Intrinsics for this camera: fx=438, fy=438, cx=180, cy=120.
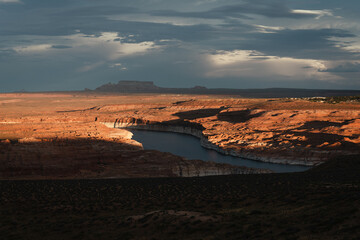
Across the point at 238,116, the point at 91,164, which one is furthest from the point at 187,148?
the point at 91,164

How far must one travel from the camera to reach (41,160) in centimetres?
4872

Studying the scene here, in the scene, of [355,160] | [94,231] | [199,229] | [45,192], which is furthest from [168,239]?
[355,160]

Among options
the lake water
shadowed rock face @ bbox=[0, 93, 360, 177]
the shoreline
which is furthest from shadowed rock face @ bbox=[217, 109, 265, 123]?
the lake water

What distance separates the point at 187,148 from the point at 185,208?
56651 mm

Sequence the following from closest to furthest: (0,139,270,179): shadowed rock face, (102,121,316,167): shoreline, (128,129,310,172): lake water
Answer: (0,139,270,179): shadowed rock face
(128,129,310,172): lake water
(102,121,316,167): shoreline

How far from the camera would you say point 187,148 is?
84062mm

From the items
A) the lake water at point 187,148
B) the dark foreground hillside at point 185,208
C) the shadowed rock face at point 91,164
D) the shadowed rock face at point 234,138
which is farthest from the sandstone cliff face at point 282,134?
the dark foreground hillside at point 185,208

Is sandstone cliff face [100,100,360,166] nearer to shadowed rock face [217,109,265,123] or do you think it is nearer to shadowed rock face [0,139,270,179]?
shadowed rock face [217,109,265,123]

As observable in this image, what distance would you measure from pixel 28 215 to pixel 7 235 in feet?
13.7

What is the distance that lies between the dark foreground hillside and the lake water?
24.1 meters

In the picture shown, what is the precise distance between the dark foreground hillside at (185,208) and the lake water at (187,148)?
24.1 meters

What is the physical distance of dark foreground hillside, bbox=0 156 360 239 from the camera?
64.8 feet

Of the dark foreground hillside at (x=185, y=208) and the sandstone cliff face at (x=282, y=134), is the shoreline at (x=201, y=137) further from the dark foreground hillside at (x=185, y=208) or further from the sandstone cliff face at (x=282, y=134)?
the dark foreground hillside at (x=185, y=208)

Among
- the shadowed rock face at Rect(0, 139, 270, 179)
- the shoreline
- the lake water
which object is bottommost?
the lake water
